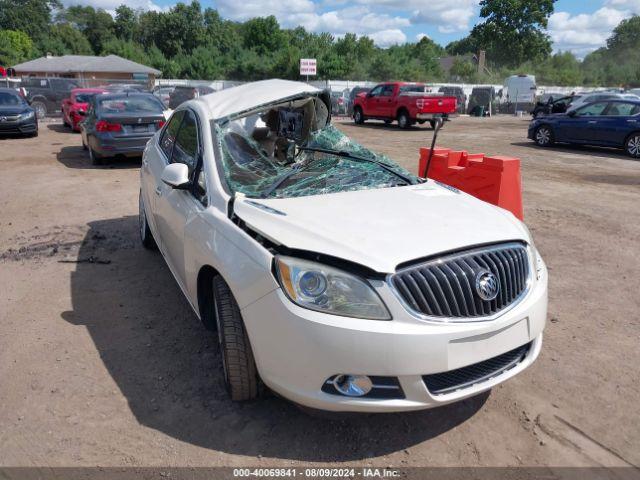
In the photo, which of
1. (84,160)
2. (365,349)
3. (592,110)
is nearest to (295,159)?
(365,349)

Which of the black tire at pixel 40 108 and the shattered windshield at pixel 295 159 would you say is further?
the black tire at pixel 40 108

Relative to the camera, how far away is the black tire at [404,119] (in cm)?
2171

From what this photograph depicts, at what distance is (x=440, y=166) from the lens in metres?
6.93

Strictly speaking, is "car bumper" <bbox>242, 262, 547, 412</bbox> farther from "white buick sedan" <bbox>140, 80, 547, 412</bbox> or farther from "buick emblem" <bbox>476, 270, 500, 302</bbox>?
"buick emblem" <bbox>476, 270, 500, 302</bbox>

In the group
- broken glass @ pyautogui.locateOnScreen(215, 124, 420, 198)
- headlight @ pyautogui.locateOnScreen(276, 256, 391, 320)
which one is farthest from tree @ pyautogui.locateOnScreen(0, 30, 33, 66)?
headlight @ pyautogui.locateOnScreen(276, 256, 391, 320)

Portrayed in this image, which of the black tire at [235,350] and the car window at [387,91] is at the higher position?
the car window at [387,91]

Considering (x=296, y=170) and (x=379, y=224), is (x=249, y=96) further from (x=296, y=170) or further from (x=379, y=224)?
(x=379, y=224)

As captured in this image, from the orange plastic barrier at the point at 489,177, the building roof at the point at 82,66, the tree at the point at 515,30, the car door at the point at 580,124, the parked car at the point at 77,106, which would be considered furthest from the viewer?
the tree at the point at 515,30

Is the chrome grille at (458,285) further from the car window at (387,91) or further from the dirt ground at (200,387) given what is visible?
the car window at (387,91)

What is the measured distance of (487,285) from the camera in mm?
2561

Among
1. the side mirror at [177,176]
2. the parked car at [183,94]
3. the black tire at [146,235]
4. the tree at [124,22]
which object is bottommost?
the black tire at [146,235]

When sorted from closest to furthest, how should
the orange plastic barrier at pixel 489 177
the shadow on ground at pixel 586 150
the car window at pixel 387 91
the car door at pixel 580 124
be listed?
the orange plastic barrier at pixel 489 177, the shadow on ground at pixel 586 150, the car door at pixel 580 124, the car window at pixel 387 91

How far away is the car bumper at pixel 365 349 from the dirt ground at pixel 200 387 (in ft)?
1.17

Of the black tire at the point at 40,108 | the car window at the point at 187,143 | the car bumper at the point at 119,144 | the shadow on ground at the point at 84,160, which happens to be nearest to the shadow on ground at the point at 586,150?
the car bumper at the point at 119,144
